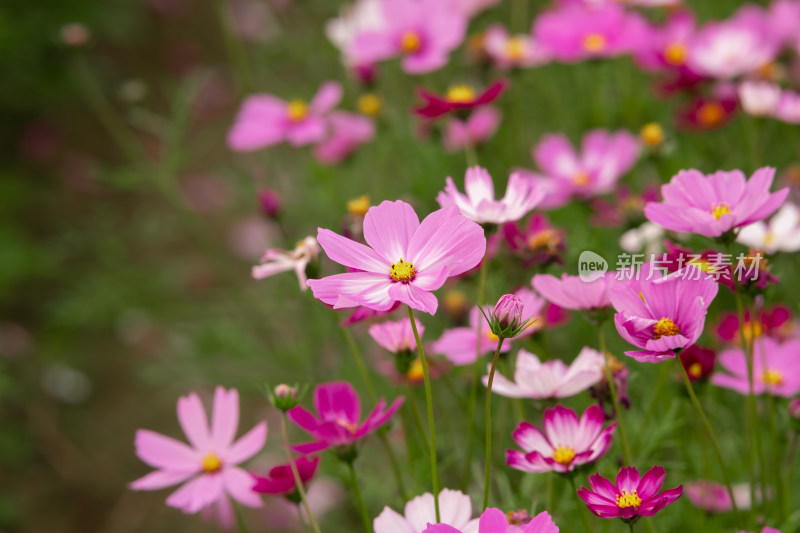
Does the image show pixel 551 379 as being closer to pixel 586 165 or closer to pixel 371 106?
pixel 586 165

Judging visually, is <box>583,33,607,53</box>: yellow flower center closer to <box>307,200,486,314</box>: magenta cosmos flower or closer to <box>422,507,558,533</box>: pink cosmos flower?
<box>307,200,486,314</box>: magenta cosmos flower

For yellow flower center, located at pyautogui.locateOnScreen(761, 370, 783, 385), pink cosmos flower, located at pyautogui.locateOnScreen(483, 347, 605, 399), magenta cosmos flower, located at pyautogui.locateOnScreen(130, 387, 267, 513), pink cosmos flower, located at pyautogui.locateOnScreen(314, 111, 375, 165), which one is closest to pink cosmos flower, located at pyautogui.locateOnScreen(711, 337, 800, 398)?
yellow flower center, located at pyautogui.locateOnScreen(761, 370, 783, 385)

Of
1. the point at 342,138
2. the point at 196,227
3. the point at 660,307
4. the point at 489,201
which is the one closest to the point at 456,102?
the point at 489,201

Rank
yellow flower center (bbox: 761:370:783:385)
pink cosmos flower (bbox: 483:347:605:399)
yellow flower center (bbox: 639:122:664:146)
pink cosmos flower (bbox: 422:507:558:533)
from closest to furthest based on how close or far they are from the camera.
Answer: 1. pink cosmos flower (bbox: 422:507:558:533)
2. pink cosmos flower (bbox: 483:347:605:399)
3. yellow flower center (bbox: 761:370:783:385)
4. yellow flower center (bbox: 639:122:664:146)

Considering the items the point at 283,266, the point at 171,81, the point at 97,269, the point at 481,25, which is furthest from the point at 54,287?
the point at 283,266

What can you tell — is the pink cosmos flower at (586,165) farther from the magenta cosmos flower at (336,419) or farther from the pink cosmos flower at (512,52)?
the magenta cosmos flower at (336,419)

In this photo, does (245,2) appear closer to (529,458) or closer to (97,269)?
(97,269)

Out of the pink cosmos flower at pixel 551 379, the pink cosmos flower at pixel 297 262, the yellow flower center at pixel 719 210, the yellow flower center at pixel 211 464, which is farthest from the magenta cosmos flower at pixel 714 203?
the yellow flower center at pixel 211 464
